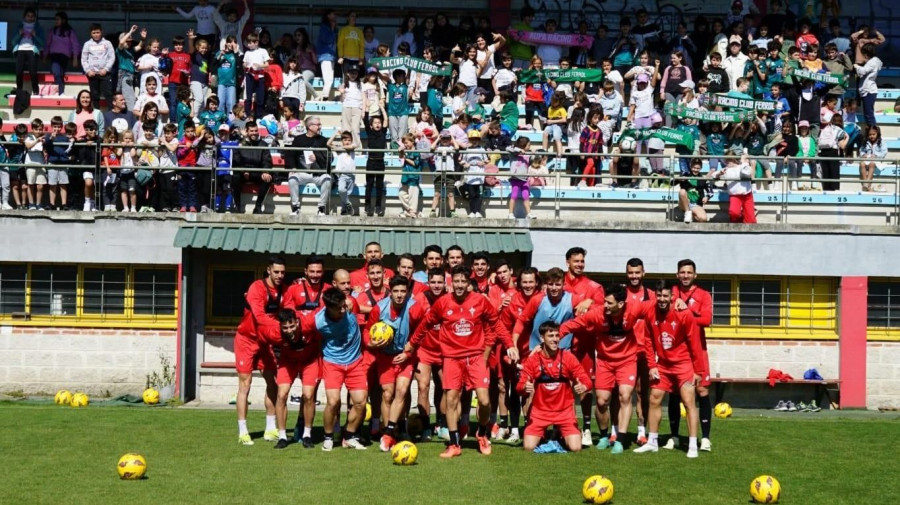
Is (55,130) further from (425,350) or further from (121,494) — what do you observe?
(121,494)

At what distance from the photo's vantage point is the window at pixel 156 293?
894 inches

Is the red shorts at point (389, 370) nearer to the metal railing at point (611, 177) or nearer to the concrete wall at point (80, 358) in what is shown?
the metal railing at point (611, 177)

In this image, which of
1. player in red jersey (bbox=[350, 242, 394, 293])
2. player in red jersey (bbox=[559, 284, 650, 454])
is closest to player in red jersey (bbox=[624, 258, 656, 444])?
player in red jersey (bbox=[559, 284, 650, 454])

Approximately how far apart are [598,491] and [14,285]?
13.6 metres

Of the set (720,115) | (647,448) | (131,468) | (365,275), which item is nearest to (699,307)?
(647,448)

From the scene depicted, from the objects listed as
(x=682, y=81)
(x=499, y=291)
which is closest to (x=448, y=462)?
(x=499, y=291)

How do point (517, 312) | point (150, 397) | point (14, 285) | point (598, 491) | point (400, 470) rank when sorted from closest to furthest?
1. point (598, 491)
2. point (400, 470)
3. point (517, 312)
4. point (150, 397)
5. point (14, 285)

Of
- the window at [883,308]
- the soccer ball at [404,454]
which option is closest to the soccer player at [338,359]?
the soccer ball at [404,454]

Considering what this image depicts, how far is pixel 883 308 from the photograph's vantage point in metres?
23.1

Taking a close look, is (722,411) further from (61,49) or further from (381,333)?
(61,49)

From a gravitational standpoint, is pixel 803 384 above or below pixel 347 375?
below

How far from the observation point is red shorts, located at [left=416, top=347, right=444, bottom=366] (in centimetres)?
1591

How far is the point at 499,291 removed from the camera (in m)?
16.9

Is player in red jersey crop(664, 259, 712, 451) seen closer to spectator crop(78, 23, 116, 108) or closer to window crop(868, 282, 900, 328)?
window crop(868, 282, 900, 328)
